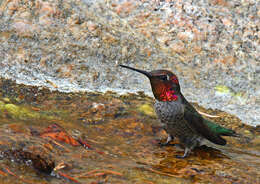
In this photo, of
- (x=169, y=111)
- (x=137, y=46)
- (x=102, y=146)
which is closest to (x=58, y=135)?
(x=102, y=146)

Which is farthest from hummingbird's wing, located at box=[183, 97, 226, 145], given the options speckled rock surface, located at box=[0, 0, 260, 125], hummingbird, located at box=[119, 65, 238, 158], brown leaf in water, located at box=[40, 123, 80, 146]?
brown leaf in water, located at box=[40, 123, 80, 146]

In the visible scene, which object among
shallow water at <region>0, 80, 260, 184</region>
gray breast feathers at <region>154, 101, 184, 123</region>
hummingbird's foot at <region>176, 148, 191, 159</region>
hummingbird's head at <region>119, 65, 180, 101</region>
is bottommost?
hummingbird's foot at <region>176, 148, 191, 159</region>

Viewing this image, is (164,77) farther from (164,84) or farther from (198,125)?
(198,125)

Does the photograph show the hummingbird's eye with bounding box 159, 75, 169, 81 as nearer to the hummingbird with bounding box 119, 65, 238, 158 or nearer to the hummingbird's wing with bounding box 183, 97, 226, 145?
the hummingbird with bounding box 119, 65, 238, 158

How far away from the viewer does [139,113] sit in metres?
4.99

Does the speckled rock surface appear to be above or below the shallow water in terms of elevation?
above

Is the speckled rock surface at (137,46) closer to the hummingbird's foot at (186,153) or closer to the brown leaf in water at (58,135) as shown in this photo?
the hummingbird's foot at (186,153)

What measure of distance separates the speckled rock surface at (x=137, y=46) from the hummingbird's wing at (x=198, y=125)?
38.9 inches

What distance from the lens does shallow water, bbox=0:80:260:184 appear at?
10.1ft

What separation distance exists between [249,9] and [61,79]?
3412 millimetres

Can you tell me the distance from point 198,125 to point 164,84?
65cm

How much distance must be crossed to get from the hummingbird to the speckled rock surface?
1.08 m

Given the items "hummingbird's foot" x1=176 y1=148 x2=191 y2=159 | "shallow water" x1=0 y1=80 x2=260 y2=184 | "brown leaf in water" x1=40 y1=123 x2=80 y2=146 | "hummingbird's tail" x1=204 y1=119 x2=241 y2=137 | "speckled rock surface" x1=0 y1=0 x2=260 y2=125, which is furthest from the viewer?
"speckled rock surface" x1=0 y1=0 x2=260 y2=125

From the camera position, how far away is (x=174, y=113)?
443cm
